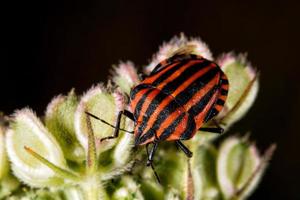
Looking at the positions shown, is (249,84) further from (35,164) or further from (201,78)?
(35,164)

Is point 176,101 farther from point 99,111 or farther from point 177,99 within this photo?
point 99,111

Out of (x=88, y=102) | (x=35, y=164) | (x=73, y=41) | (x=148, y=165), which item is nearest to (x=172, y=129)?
(x=148, y=165)

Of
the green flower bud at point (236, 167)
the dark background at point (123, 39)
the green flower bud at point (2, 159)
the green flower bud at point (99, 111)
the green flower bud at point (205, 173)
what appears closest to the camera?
the green flower bud at point (99, 111)

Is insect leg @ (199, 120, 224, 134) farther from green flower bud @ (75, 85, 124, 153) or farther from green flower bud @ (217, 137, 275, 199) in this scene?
green flower bud @ (75, 85, 124, 153)

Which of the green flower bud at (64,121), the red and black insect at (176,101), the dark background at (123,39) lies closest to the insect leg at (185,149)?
the red and black insect at (176,101)

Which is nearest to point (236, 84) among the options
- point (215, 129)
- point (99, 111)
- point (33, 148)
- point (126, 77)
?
point (215, 129)

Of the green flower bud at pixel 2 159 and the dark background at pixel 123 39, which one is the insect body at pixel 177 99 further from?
the dark background at pixel 123 39
